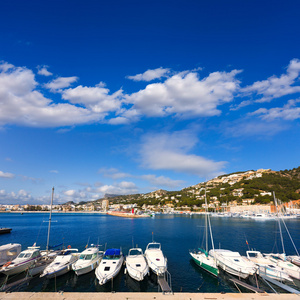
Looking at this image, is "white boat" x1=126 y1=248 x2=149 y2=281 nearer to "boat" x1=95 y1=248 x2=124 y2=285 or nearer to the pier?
"boat" x1=95 y1=248 x2=124 y2=285

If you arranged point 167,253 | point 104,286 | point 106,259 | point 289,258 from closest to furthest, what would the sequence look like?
point 104,286 < point 106,259 < point 289,258 < point 167,253

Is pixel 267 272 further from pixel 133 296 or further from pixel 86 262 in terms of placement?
pixel 86 262

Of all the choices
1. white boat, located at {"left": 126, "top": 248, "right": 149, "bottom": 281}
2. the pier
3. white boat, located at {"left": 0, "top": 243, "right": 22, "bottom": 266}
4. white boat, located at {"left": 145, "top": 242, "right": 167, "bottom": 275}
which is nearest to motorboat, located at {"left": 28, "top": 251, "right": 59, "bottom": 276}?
white boat, located at {"left": 0, "top": 243, "right": 22, "bottom": 266}

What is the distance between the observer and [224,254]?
91.0ft

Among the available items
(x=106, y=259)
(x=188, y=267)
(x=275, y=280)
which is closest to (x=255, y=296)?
(x=275, y=280)

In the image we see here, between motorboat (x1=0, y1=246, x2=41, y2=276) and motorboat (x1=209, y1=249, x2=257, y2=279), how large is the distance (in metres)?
26.0

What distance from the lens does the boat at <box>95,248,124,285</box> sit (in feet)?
71.5

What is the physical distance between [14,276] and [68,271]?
627cm

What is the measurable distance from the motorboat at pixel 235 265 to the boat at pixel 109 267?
558 inches

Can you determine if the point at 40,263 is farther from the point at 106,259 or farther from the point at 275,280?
the point at 275,280

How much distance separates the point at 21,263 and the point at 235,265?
2766cm

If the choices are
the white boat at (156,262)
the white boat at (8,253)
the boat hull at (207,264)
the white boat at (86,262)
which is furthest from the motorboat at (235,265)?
the white boat at (8,253)

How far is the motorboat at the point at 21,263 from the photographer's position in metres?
24.0

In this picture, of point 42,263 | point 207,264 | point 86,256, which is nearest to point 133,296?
point 86,256
